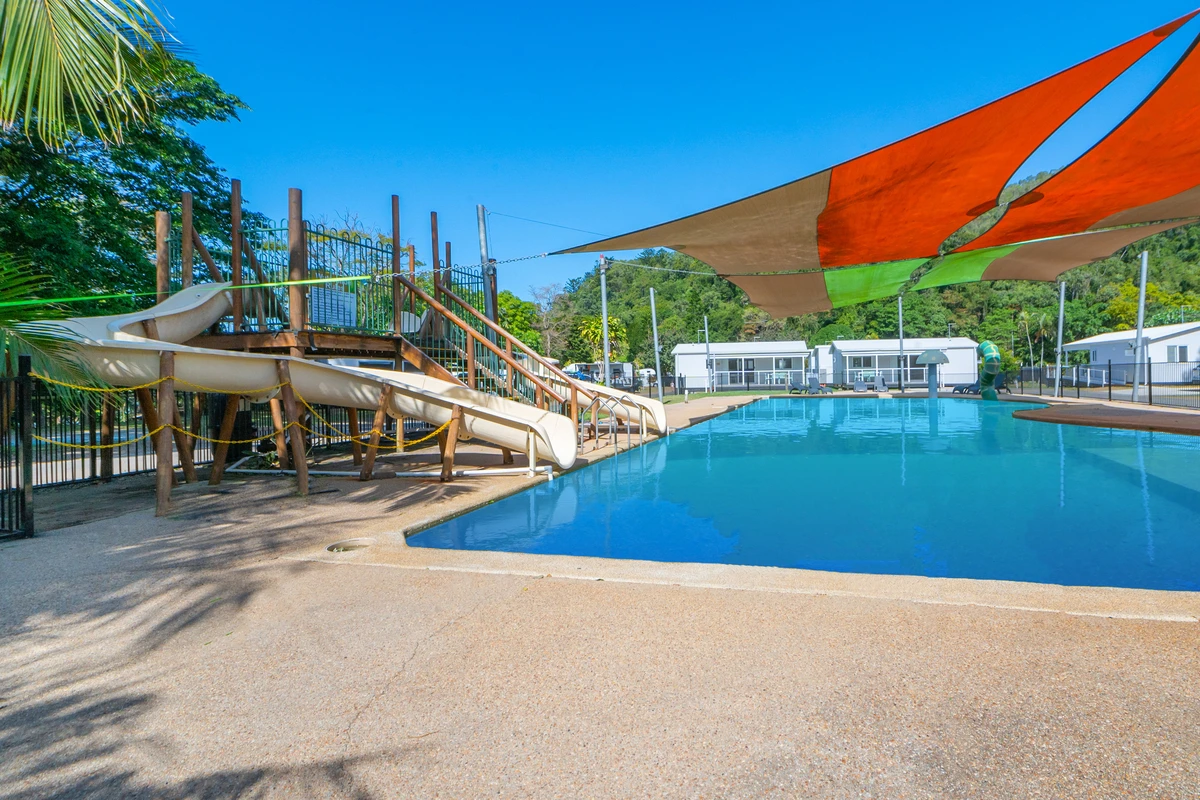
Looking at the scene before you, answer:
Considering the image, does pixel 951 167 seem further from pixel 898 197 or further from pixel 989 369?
pixel 989 369

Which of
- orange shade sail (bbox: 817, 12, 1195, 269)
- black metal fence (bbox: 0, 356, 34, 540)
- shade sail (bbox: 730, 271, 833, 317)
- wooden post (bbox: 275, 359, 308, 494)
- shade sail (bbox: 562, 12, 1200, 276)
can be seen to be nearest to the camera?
orange shade sail (bbox: 817, 12, 1195, 269)

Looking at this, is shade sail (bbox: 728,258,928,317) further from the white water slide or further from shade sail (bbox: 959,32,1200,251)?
the white water slide

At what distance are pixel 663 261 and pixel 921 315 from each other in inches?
1427

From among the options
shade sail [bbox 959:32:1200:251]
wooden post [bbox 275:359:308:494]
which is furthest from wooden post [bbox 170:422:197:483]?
shade sail [bbox 959:32:1200:251]

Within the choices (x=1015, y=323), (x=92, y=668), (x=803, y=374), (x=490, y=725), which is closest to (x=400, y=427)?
(x=92, y=668)

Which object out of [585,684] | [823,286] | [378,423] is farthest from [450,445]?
[823,286]

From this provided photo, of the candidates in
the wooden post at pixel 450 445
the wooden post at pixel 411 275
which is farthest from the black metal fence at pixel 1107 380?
the wooden post at pixel 450 445

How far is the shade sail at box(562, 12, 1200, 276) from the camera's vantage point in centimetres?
517

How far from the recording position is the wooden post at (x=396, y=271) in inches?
420

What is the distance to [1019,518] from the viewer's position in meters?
7.25

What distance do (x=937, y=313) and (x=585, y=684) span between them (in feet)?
222

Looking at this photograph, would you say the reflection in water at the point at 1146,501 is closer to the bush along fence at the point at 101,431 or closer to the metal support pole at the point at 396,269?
the bush along fence at the point at 101,431

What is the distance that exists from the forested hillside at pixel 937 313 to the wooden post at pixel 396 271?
30.7 meters

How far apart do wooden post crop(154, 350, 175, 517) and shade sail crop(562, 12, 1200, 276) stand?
4700 millimetres
